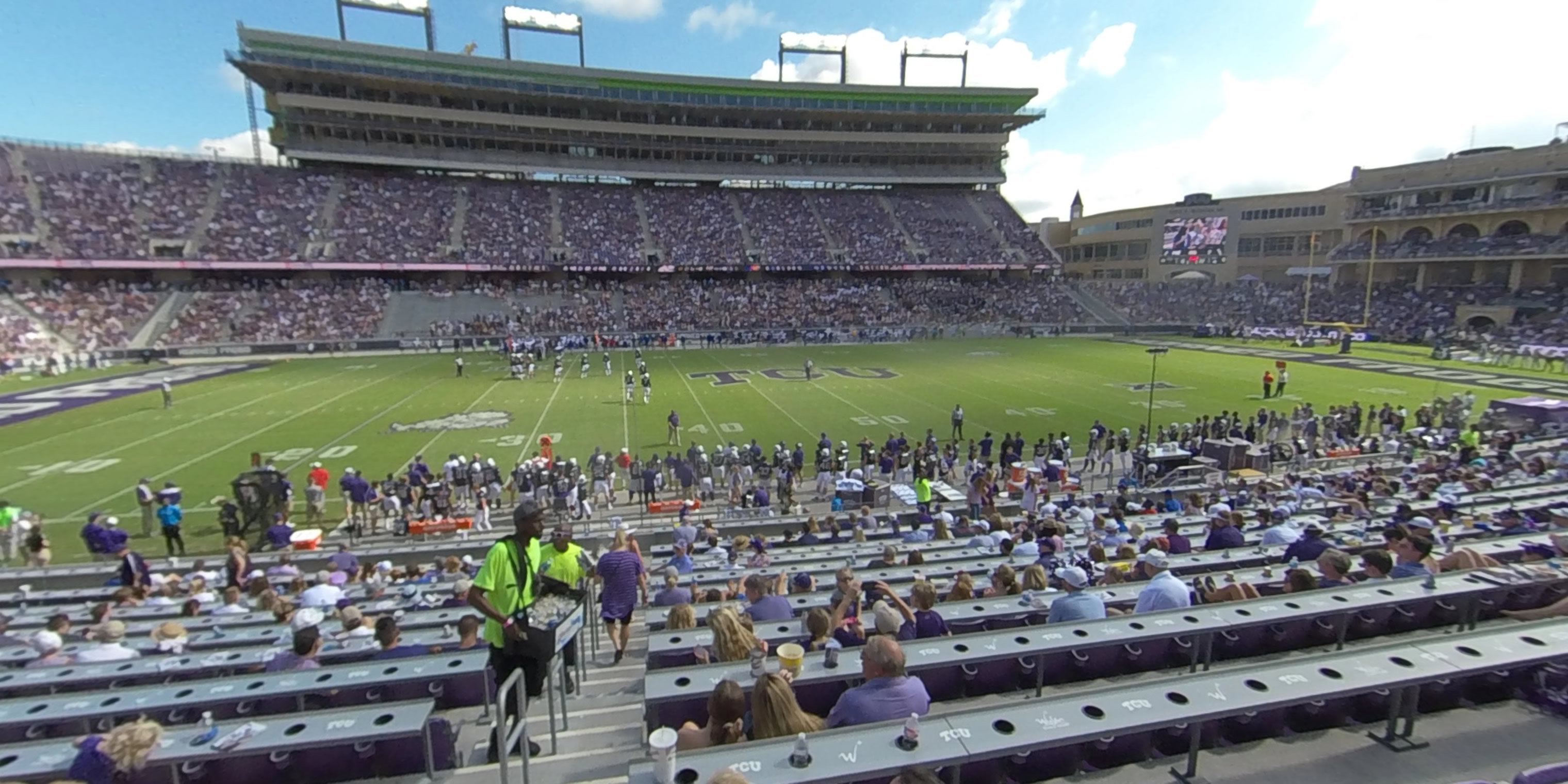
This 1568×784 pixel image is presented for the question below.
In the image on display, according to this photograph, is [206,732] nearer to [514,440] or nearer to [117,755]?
[117,755]

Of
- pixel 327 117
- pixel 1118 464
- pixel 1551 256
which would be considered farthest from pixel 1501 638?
pixel 327 117

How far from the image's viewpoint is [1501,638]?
13.3ft

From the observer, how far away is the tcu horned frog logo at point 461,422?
2500 centimetres

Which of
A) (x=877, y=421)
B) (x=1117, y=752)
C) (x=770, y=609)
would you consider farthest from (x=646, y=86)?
(x=1117, y=752)

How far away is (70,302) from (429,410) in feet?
120

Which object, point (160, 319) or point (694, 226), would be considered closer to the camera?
point (160, 319)

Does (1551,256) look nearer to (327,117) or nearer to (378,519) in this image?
(378,519)

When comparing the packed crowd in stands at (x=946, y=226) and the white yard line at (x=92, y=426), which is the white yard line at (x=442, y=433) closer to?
the white yard line at (x=92, y=426)

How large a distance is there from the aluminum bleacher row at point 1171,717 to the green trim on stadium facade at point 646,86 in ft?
244

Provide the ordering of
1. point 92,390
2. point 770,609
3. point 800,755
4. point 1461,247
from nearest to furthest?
point 800,755 < point 770,609 < point 92,390 < point 1461,247

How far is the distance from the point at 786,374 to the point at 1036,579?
31571 mm

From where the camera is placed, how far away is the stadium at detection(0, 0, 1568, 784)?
13.0ft

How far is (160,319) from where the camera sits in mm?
46469

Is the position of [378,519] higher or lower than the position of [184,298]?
lower
